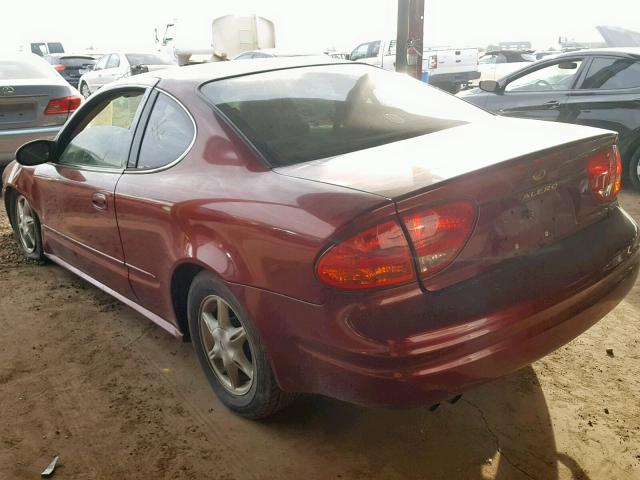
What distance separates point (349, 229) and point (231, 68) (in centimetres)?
149

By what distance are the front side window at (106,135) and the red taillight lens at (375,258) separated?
1590mm

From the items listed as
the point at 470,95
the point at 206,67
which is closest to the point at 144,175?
the point at 206,67

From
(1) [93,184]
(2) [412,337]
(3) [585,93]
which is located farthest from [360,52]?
(2) [412,337]

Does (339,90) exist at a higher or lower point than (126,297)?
higher

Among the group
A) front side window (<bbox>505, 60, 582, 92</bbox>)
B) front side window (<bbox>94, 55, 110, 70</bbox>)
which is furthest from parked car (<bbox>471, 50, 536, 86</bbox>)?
front side window (<bbox>505, 60, 582, 92</bbox>)

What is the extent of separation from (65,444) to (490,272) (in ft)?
5.90

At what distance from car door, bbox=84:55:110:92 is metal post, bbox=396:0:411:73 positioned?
11.0 meters

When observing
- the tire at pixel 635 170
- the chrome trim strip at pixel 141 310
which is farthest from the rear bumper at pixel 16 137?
the tire at pixel 635 170

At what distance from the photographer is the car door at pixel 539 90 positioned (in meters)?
6.52

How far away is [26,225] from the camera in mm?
4543

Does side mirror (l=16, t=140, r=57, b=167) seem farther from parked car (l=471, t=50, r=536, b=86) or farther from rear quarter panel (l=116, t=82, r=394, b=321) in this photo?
parked car (l=471, t=50, r=536, b=86)

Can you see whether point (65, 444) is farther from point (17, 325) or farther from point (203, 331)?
point (17, 325)

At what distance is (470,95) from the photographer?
7418 mm

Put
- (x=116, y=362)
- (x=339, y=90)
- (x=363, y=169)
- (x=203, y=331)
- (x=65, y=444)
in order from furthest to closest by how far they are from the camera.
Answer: (x=116, y=362), (x=339, y=90), (x=203, y=331), (x=65, y=444), (x=363, y=169)
